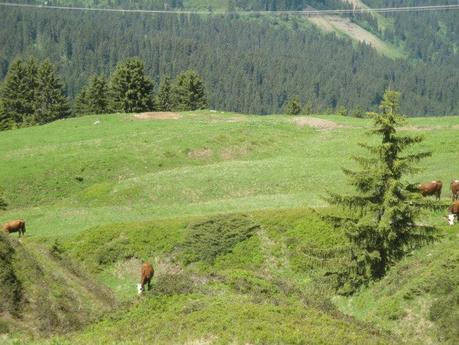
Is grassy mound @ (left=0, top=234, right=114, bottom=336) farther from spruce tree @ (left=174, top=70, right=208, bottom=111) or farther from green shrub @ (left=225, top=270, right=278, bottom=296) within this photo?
spruce tree @ (left=174, top=70, right=208, bottom=111)

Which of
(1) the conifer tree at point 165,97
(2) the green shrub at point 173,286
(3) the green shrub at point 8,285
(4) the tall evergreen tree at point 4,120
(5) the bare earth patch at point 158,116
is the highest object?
(2) the green shrub at point 173,286

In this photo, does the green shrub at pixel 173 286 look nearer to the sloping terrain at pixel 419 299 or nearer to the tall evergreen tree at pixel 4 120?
the sloping terrain at pixel 419 299

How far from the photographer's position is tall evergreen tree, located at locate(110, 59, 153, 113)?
3900 inches

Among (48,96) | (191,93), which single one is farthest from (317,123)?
(48,96)

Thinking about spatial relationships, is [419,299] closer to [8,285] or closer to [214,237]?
[214,237]

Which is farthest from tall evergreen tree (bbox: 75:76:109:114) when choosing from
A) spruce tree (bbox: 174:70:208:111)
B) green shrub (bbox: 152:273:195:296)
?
green shrub (bbox: 152:273:195:296)

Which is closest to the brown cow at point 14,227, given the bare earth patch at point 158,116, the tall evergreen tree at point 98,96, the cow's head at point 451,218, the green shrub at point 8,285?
the green shrub at point 8,285

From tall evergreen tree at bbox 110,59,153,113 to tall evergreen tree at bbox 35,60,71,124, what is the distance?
60.1ft

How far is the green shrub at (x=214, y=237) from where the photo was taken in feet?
96.9

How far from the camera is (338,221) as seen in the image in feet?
78.8

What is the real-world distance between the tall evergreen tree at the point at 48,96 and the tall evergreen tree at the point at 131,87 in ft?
60.1

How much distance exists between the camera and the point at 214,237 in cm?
2988

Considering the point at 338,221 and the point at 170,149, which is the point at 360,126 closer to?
the point at 170,149

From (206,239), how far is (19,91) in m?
91.8
